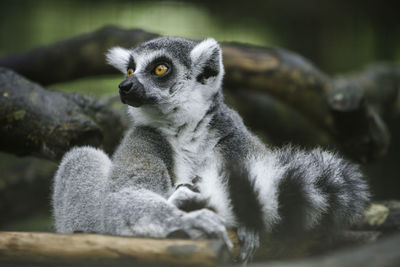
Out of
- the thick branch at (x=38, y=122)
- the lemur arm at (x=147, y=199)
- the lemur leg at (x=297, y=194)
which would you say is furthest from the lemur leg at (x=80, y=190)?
the lemur leg at (x=297, y=194)

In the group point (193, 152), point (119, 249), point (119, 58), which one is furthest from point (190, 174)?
point (119, 58)

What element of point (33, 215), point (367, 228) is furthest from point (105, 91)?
point (367, 228)

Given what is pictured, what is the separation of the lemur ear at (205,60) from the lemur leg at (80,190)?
948mm

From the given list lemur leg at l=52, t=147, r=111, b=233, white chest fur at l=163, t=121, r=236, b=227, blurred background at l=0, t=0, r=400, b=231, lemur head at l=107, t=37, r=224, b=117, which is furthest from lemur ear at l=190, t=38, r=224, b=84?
blurred background at l=0, t=0, r=400, b=231

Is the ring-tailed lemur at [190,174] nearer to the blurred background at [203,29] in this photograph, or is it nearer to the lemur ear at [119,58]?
the lemur ear at [119,58]

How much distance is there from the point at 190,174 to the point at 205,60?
2.78ft

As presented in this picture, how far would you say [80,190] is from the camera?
2.72 meters

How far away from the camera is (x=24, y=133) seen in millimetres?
3539

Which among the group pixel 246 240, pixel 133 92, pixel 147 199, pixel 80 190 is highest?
pixel 133 92

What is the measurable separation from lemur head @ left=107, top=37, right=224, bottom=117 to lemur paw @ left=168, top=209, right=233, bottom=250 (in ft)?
3.17

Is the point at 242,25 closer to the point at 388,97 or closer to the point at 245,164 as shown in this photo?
the point at 388,97

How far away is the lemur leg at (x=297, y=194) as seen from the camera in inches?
81.5

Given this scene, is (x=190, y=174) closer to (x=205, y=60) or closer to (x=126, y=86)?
(x=126, y=86)

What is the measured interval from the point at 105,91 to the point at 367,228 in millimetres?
4608
